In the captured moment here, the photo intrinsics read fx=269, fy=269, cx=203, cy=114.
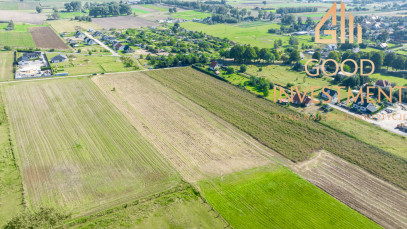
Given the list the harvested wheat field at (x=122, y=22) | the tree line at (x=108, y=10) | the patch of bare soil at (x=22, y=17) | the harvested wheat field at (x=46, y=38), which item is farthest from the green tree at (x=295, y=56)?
the patch of bare soil at (x=22, y=17)

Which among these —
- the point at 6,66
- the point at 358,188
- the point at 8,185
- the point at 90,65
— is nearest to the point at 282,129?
the point at 358,188

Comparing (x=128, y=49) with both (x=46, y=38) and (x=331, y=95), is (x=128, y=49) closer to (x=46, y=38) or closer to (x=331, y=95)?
(x=46, y=38)

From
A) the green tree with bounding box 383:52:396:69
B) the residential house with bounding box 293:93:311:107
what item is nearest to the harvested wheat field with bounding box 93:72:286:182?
Answer: the residential house with bounding box 293:93:311:107

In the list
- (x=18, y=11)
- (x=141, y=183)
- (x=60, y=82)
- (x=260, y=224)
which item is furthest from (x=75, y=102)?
(x=18, y=11)

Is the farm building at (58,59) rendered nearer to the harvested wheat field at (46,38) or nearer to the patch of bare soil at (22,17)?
the harvested wheat field at (46,38)

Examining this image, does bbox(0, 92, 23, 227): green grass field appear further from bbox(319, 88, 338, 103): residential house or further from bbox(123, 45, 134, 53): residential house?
bbox(123, 45, 134, 53): residential house

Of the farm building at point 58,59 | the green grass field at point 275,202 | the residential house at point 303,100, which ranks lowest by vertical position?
the green grass field at point 275,202

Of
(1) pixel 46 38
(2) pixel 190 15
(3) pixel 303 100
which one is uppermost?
(2) pixel 190 15
